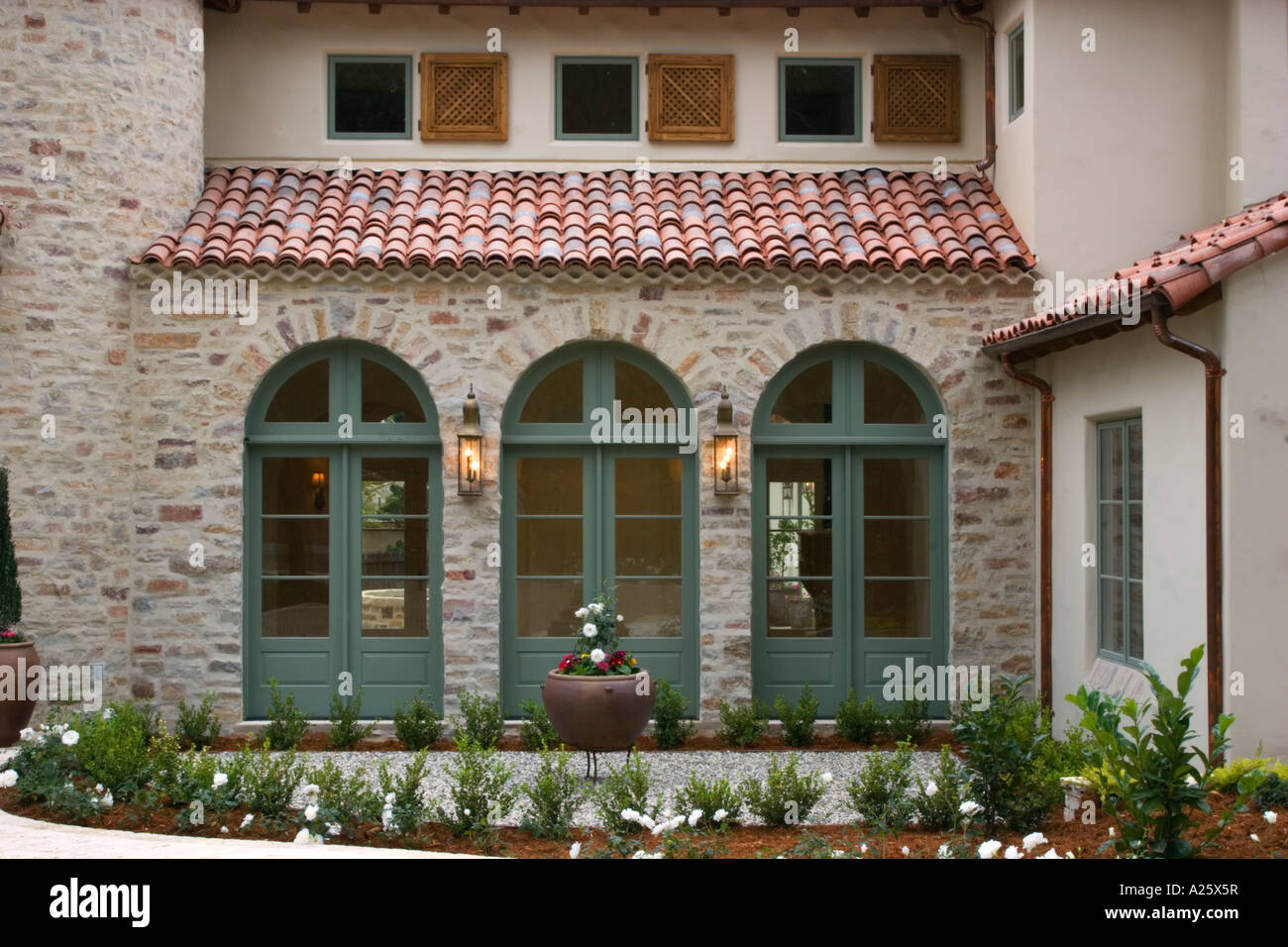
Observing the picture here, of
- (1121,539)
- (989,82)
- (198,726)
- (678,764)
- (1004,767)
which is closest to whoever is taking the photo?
(1004,767)

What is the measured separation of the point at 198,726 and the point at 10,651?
1.49 meters

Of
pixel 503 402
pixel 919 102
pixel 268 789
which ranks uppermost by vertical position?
pixel 919 102

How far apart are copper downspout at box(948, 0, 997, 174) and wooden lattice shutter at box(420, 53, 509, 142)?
4.21 m

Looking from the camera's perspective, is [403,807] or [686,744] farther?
[686,744]

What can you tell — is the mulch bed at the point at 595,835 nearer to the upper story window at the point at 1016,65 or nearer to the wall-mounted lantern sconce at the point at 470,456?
the wall-mounted lantern sconce at the point at 470,456

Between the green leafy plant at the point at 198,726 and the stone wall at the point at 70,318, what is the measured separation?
70 cm

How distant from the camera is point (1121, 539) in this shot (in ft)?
33.3

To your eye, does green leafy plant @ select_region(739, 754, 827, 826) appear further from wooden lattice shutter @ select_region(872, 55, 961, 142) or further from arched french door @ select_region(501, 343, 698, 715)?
wooden lattice shutter @ select_region(872, 55, 961, 142)

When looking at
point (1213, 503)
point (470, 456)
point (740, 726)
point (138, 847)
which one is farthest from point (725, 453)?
point (138, 847)

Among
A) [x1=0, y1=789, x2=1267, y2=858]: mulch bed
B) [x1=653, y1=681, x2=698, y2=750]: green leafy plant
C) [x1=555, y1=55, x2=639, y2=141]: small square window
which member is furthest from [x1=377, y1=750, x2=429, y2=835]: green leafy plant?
[x1=555, y1=55, x2=639, y2=141]: small square window

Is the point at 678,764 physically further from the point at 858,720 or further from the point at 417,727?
the point at 417,727

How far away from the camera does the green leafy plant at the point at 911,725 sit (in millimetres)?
11094

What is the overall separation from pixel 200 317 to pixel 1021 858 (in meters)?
7.89

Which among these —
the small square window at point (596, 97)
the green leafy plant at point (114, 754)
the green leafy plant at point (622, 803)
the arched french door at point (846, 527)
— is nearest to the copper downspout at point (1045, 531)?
the arched french door at point (846, 527)
